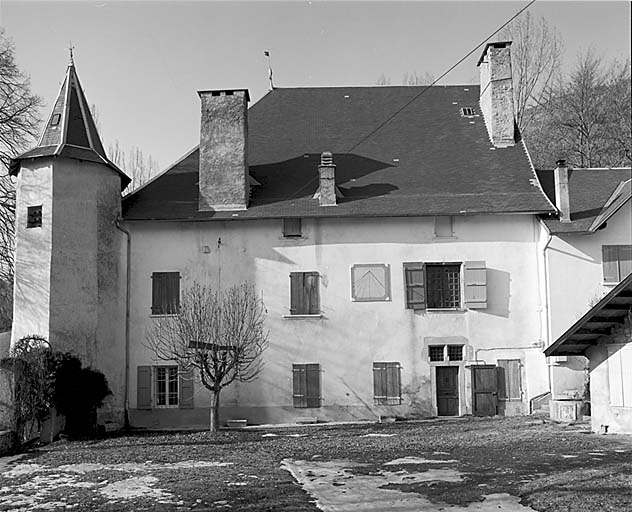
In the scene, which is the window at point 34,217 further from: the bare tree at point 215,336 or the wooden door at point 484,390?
the wooden door at point 484,390

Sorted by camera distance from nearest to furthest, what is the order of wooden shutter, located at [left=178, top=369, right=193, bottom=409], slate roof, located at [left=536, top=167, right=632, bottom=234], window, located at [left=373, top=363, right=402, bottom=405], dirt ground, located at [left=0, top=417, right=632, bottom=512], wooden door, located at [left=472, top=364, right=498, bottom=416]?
dirt ground, located at [left=0, top=417, right=632, bottom=512] → slate roof, located at [left=536, top=167, right=632, bottom=234] → wooden door, located at [left=472, top=364, right=498, bottom=416] → window, located at [left=373, top=363, right=402, bottom=405] → wooden shutter, located at [left=178, top=369, right=193, bottom=409]

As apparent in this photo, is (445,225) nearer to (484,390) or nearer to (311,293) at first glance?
(311,293)

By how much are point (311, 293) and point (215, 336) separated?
371cm

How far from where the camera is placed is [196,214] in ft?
79.4

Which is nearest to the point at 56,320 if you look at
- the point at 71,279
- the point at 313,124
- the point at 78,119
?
the point at 71,279

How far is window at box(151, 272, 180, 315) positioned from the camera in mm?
24125

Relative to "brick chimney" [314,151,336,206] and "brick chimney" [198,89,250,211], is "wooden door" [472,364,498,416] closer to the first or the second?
"brick chimney" [314,151,336,206]

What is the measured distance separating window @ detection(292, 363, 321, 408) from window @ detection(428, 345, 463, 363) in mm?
3297

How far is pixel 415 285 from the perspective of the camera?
23938 millimetres

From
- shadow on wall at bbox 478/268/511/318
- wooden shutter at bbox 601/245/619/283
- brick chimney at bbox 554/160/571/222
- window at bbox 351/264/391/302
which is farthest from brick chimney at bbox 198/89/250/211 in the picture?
wooden shutter at bbox 601/245/619/283

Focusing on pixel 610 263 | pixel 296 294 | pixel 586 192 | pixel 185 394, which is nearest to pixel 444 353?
pixel 296 294

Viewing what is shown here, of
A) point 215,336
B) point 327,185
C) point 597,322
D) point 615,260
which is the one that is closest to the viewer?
point 597,322

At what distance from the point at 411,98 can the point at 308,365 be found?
34.9ft

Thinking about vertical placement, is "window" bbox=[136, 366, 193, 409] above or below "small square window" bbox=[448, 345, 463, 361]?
below
